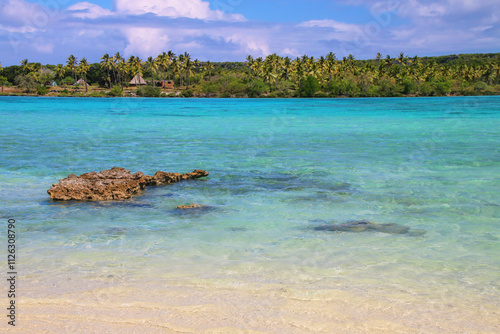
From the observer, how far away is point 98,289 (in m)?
5.92

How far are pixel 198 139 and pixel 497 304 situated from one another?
23089mm

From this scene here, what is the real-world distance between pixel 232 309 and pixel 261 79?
162m

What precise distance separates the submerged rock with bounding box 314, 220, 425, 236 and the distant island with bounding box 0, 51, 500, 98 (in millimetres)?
143800

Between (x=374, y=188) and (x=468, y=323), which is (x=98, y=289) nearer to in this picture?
(x=468, y=323)

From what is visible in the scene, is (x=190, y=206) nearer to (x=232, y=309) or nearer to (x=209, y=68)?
(x=232, y=309)

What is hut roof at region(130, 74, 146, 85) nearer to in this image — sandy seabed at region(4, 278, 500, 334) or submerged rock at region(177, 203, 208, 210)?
submerged rock at region(177, 203, 208, 210)

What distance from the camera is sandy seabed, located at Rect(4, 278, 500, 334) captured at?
4.86 m

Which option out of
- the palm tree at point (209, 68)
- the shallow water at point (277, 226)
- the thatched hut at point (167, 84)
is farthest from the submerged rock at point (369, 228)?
the palm tree at point (209, 68)

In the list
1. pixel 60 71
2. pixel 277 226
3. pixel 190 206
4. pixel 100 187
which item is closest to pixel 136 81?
pixel 60 71

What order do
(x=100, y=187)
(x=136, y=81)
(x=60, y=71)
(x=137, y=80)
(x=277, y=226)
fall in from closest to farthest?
(x=277, y=226) < (x=100, y=187) < (x=137, y=80) < (x=136, y=81) < (x=60, y=71)

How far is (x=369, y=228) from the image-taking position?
902cm

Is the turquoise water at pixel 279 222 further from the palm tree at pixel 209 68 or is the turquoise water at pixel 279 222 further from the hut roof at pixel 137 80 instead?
the palm tree at pixel 209 68

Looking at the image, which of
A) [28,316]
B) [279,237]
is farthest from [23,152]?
[28,316]

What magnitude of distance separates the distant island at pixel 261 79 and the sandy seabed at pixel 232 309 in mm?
147438
